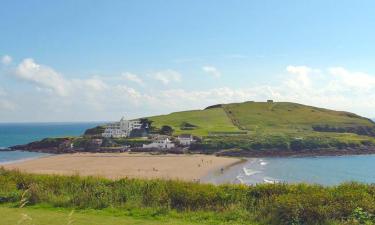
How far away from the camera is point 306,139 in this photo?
120938mm

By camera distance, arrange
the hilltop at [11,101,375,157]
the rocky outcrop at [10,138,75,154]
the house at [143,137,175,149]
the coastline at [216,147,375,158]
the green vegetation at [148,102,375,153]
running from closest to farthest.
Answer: the coastline at [216,147,375,158]
the house at [143,137,175,149]
the hilltop at [11,101,375,157]
the rocky outcrop at [10,138,75,154]
the green vegetation at [148,102,375,153]

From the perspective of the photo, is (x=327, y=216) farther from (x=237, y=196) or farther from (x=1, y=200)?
(x=1, y=200)

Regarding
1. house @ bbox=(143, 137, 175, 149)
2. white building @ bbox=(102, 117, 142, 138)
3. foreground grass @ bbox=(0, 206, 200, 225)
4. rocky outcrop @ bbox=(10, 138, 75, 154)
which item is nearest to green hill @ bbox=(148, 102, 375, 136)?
white building @ bbox=(102, 117, 142, 138)

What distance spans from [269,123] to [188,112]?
1430 inches

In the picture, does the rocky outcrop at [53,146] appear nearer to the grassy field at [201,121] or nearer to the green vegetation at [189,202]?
the grassy field at [201,121]

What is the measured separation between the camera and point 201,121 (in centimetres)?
16038

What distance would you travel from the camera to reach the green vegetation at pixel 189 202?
563 inches

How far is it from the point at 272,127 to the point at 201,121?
23187 millimetres

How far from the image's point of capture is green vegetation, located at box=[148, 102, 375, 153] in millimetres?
115750

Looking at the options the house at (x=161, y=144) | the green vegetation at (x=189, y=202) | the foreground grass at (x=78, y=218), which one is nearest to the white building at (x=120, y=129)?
the house at (x=161, y=144)

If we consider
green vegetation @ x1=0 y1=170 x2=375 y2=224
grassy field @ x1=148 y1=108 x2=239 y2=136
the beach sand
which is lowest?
the beach sand

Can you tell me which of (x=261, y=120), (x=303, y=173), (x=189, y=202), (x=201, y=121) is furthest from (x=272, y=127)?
(x=189, y=202)

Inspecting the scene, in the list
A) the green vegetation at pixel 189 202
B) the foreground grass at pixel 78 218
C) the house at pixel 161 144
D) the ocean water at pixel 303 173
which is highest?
the house at pixel 161 144

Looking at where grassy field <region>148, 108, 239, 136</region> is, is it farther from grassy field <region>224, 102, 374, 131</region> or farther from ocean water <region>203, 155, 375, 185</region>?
ocean water <region>203, 155, 375, 185</region>
